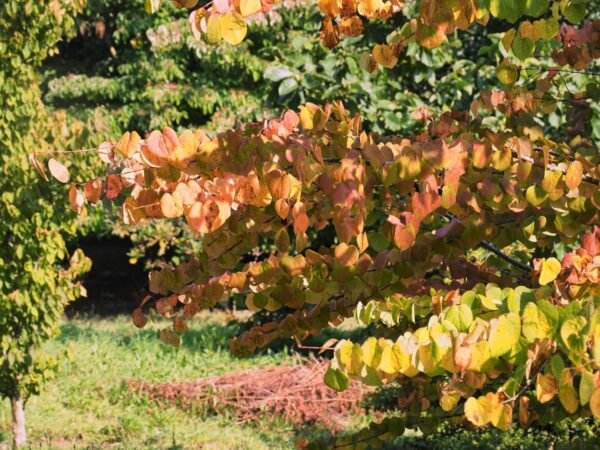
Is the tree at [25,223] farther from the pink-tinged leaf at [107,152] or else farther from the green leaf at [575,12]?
the green leaf at [575,12]

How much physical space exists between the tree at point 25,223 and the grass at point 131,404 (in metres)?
0.27

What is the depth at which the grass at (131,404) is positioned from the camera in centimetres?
638

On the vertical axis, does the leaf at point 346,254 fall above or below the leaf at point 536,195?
below

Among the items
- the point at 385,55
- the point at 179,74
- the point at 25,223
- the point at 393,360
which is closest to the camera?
the point at 393,360

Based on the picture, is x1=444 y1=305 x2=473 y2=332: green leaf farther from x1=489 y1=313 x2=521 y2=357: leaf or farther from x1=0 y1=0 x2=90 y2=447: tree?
x1=0 y1=0 x2=90 y2=447: tree

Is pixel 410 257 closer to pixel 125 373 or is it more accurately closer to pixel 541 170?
pixel 541 170

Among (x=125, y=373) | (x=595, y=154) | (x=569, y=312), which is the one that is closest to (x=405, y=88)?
(x=125, y=373)

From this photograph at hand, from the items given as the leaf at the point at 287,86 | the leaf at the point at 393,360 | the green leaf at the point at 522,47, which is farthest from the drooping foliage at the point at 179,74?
the leaf at the point at 393,360

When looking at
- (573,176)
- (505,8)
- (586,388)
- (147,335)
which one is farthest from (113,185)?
(147,335)

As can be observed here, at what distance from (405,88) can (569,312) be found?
7531 mm

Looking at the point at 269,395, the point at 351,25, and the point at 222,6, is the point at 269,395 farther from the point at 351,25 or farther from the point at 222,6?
the point at 222,6

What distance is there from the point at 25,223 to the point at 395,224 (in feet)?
14.2

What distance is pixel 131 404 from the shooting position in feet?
24.5

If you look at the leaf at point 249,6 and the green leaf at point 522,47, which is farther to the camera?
the green leaf at point 522,47
